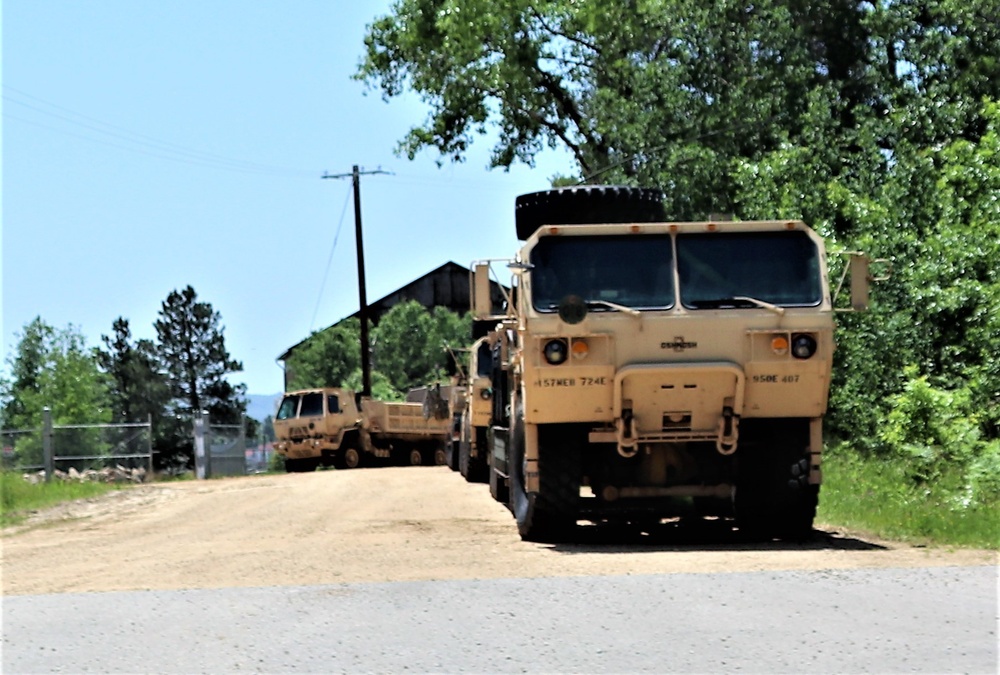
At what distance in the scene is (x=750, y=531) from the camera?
47.4 ft

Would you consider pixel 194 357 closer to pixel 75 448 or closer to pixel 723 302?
pixel 75 448

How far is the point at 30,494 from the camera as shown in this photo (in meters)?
25.8

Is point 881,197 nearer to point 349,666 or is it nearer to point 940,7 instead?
point 940,7

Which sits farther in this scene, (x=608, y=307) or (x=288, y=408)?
(x=288, y=408)

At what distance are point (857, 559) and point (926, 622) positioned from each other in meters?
3.53

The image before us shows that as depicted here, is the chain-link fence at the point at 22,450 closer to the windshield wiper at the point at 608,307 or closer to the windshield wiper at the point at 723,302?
the windshield wiper at the point at 608,307

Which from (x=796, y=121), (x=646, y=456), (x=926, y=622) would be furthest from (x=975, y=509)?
Result: (x=796, y=121)

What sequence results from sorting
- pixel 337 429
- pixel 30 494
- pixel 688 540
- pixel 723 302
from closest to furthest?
pixel 723 302 < pixel 688 540 < pixel 30 494 < pixel 337 429

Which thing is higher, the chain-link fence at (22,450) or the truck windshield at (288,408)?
the truck windshield at (288,408)

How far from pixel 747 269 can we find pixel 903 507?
3.59 metres

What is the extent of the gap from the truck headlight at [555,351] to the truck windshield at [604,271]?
1.07 feet

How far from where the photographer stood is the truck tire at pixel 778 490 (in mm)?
13859

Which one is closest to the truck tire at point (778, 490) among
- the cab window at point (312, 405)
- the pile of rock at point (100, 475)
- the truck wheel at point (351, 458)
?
the pile of rock at point (100, 475)

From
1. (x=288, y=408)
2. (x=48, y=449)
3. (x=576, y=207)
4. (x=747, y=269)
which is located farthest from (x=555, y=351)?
(x=288, y=408)
